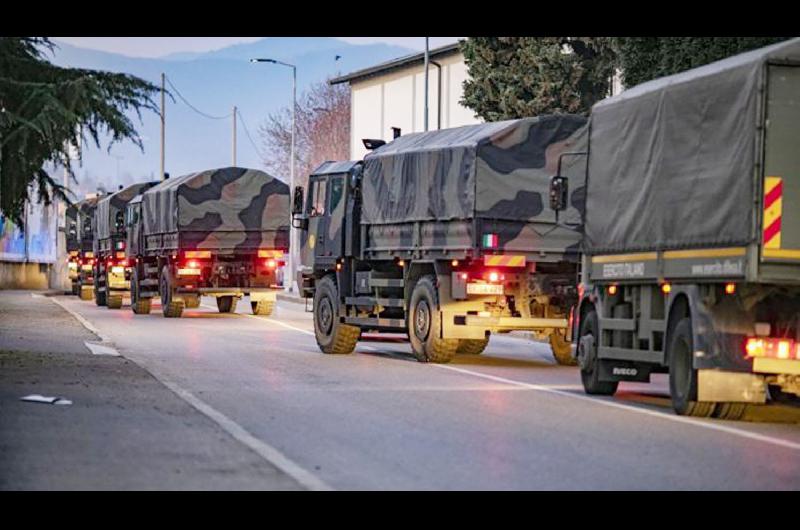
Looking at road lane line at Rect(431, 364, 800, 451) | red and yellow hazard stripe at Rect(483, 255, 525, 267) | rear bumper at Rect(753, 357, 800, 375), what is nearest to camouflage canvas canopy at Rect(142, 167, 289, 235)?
red and yellow hazard stripe at Rect(483, 255, 525, 267)

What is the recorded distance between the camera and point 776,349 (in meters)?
16.4

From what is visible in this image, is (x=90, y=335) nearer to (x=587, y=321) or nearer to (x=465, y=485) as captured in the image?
(x=587, y=321)

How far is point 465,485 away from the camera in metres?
12.0

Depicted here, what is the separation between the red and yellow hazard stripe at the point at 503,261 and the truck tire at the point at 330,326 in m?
4.22

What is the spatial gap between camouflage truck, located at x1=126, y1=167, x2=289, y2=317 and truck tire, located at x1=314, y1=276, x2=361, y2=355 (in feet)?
46.3

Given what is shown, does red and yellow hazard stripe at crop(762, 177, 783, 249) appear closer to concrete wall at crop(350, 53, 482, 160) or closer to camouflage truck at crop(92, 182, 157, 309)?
camouflage truck at crop(92, 182, 157, 309)

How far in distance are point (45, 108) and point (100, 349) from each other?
4.12 m

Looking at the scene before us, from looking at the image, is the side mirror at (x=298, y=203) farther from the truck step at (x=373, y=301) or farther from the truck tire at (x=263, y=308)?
the truck tire at (x=263, y=308)

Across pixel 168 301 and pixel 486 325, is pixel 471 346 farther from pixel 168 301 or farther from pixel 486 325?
pixel 168 301

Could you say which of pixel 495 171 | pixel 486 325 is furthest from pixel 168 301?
pixel 486 325

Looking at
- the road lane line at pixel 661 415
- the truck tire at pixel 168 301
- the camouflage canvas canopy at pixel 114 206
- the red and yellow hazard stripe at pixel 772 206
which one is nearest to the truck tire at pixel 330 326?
the road lane line at pixel 661 415
